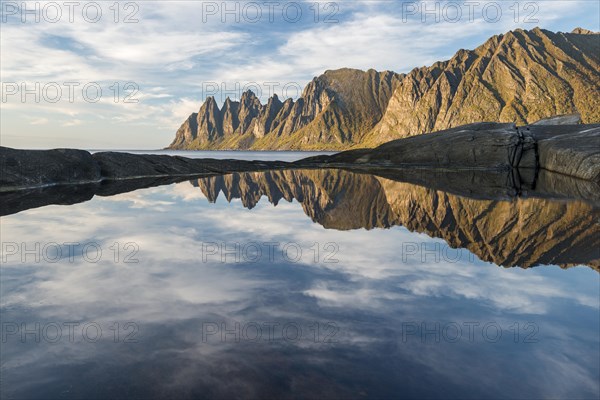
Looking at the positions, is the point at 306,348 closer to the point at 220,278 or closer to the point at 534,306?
the point at 220,278

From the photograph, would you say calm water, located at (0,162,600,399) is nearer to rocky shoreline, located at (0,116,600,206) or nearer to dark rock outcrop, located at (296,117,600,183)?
rocky shoreline, located at (0,116,600,206)

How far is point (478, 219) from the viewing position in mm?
18516

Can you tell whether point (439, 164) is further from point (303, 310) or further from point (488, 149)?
point (303, 310)

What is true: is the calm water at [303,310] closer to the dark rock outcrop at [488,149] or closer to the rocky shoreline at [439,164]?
the rocky shoreline at [439,164]

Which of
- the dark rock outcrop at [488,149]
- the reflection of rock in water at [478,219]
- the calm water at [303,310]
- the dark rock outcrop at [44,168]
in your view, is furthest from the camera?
the dark rock outcrop at [488,149]

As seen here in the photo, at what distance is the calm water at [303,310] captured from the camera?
5816 mm

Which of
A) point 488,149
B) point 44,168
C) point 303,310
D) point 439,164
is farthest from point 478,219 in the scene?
point 488,149

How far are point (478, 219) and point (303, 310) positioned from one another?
13135 mm

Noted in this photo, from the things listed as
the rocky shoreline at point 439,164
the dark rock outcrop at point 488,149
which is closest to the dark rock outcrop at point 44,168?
the rocky shoreline at point 439,164

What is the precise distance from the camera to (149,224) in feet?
61.2

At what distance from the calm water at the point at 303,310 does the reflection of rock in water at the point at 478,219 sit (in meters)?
0.14

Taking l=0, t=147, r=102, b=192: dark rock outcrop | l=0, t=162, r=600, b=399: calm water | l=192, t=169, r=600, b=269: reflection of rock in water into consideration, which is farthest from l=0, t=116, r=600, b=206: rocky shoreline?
l=0, t=162, r=600, b=399: calm water

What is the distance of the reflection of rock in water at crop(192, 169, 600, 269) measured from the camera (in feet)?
42.9

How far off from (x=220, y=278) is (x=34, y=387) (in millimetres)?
5338
